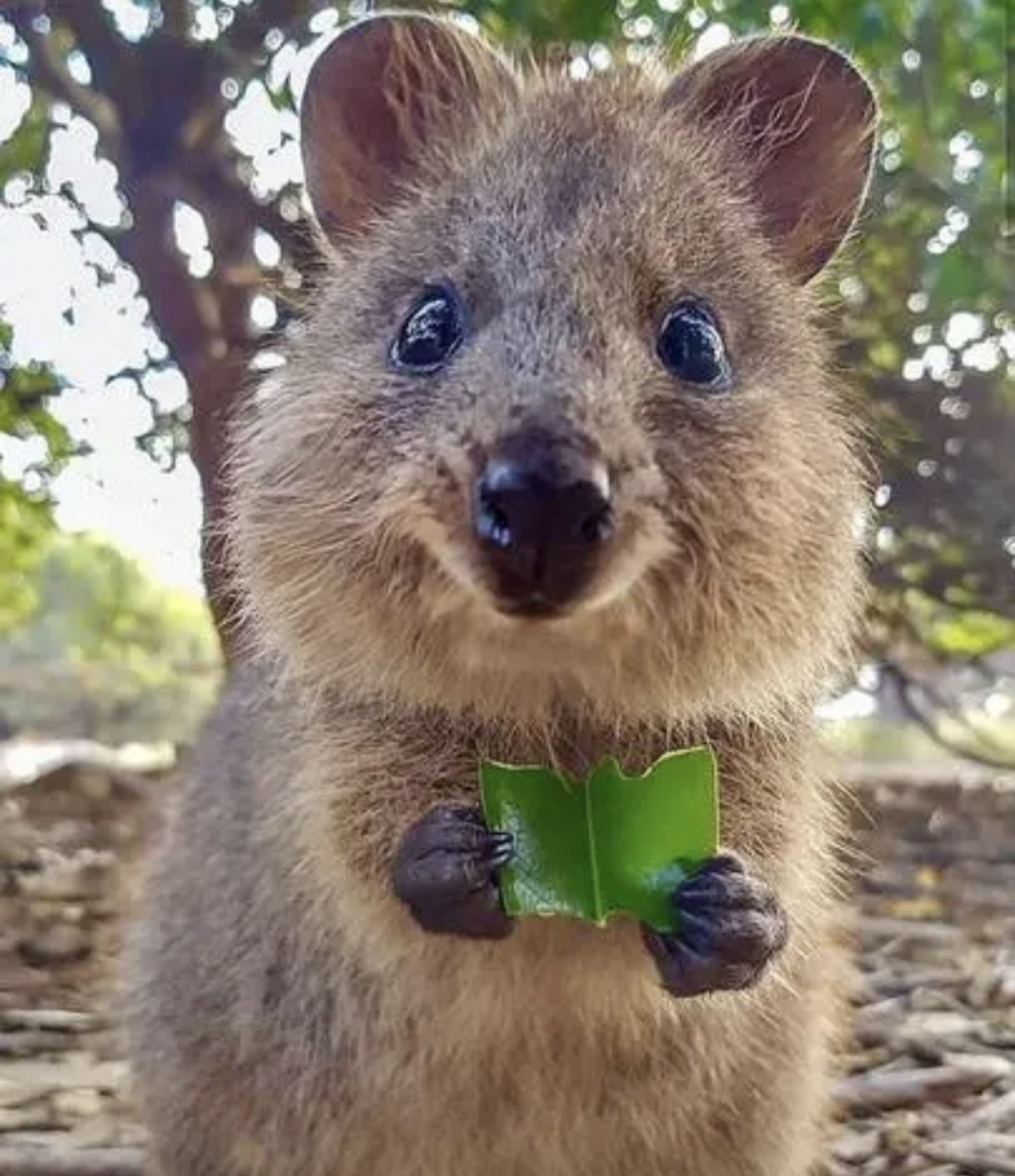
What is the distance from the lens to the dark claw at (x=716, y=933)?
1822 millimetres

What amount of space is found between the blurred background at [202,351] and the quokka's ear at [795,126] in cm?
18

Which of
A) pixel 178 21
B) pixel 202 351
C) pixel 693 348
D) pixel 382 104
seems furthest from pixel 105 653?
pixel 693 348

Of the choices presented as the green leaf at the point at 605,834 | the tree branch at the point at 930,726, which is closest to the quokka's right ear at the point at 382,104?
the green leaf at the point at 605,834

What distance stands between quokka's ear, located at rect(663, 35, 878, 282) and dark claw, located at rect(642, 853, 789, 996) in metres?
0.73

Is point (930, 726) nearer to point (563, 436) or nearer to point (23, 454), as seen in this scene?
point (23, 454)

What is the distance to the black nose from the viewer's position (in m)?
1.52

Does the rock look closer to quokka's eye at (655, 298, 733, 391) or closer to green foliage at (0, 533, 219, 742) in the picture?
green foliage at (0, 533, 219, 742)

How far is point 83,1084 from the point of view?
2754 mm

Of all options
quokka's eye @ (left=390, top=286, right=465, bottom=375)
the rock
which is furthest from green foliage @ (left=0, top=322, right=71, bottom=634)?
quokka's eye @ (left=390, top=286, right=465, bottom=375)

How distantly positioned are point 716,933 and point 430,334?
0.64 m

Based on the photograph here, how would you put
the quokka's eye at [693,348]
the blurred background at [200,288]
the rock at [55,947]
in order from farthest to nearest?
1. the rock at [55,947]
2. the blurred background at [200,288]
3. the quokka's eye at [693,348]

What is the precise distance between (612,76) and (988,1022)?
1.78m

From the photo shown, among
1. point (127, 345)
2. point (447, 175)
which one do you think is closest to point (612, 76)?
point (447, 175)

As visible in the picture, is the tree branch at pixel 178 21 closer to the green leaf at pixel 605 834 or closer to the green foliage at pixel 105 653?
the green foliage at pixel 105 653
